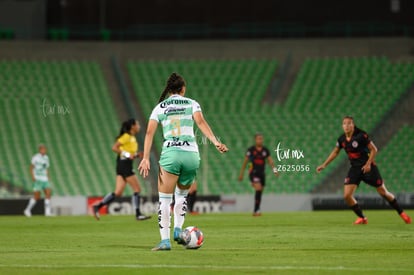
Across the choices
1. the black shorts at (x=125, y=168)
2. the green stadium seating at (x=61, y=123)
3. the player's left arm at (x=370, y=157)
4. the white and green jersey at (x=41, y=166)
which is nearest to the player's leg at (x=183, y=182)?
the player's left arm at (x=370, y=157)

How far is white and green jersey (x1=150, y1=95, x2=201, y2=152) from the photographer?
13328 millimetres

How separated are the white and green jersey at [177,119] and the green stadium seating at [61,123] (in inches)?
871

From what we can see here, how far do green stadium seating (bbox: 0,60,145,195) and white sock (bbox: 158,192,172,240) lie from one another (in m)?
21.9

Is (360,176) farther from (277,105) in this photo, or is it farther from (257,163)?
(277,105)

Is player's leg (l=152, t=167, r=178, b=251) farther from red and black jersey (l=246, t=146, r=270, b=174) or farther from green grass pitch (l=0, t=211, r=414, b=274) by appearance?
red and black jersey (l=246, t=146, r=270, b=174)

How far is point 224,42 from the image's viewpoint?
139ft

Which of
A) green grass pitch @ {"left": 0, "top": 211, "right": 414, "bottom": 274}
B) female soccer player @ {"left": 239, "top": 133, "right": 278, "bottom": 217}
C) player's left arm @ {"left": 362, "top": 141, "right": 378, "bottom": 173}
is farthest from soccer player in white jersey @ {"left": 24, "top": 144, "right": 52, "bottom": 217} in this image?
player's left arm @ {"left": 362, "top": 141, "right": 378, "bottom": 173}

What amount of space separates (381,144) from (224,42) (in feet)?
30.1

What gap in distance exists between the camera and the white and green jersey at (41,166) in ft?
102

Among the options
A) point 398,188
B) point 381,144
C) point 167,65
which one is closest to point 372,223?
point 398,188

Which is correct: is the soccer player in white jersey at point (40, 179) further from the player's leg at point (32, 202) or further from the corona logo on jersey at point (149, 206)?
the corona logo on jersey at point (149, 206)

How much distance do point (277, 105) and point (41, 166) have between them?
12.1m

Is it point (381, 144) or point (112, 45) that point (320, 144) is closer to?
point (381, 144)

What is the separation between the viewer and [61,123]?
38.6 metres
